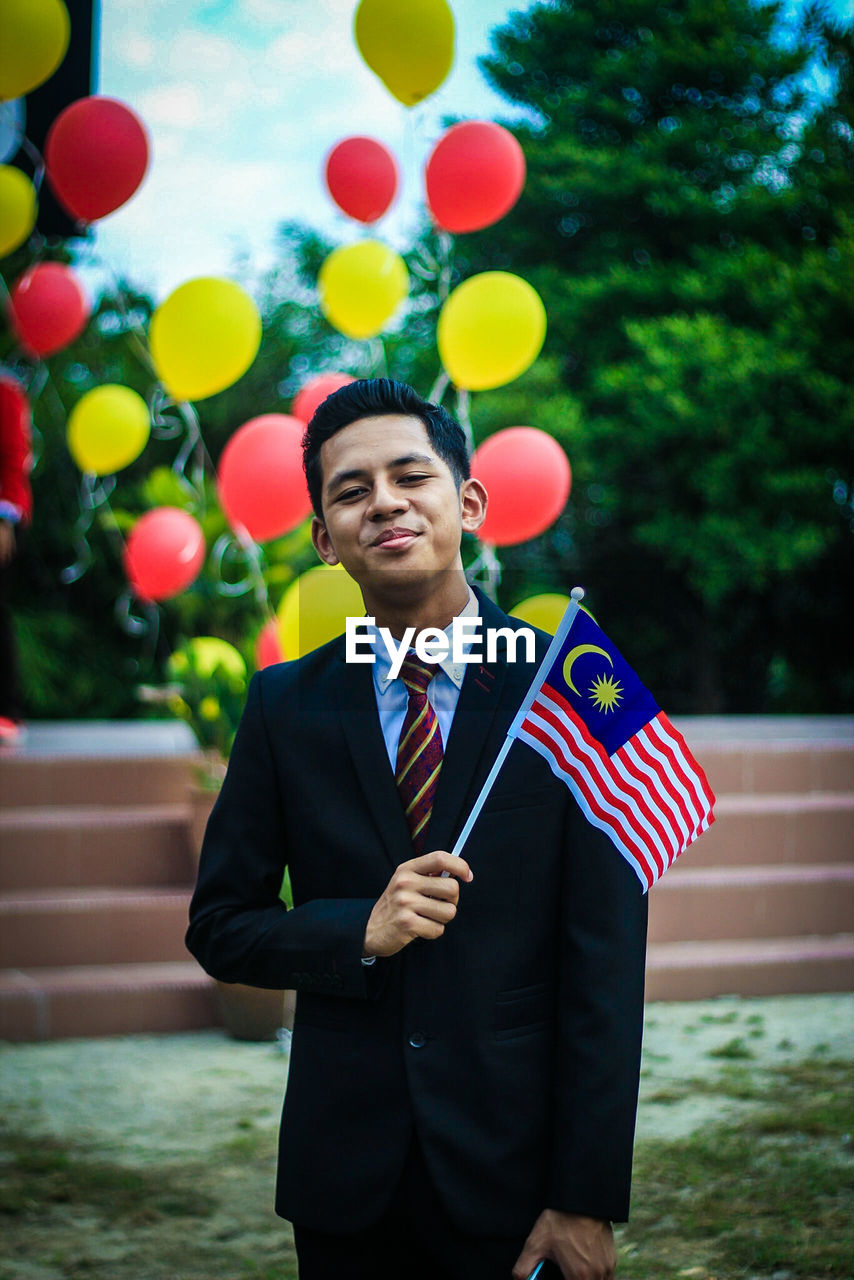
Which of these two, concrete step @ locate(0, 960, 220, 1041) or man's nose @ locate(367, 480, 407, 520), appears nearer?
man's nose @ locate(367, 480, 407, 520)

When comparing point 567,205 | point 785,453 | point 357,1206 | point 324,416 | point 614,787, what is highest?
point 567,205

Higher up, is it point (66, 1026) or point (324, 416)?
point (324, 416)

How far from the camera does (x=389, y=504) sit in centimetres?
146

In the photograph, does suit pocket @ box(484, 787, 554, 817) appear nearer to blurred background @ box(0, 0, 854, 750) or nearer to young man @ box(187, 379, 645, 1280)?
young man @ box(187, 379, 645, 1280)

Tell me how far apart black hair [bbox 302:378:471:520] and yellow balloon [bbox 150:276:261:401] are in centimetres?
351

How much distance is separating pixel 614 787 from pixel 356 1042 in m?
0.44

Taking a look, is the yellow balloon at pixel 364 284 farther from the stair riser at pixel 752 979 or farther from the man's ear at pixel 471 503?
the man's ear at pixel 471 503

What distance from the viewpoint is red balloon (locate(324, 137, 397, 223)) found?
524 centimetres

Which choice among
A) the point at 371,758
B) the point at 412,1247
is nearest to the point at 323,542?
the point at 371,758

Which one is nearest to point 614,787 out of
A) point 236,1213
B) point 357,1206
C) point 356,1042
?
point 356,1042

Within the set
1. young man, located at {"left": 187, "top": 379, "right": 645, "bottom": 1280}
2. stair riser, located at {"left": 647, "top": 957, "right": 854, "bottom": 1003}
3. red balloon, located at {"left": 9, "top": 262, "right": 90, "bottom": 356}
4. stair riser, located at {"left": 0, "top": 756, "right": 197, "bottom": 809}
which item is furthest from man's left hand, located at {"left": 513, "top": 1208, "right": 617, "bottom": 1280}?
red balloon, located at {"left": 9, "top": 262, "right": 90, "bottom": 356}

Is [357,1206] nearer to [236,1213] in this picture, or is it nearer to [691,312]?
[236,1213]

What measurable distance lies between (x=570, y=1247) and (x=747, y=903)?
15.4 feet

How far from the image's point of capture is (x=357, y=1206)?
1.41 m
